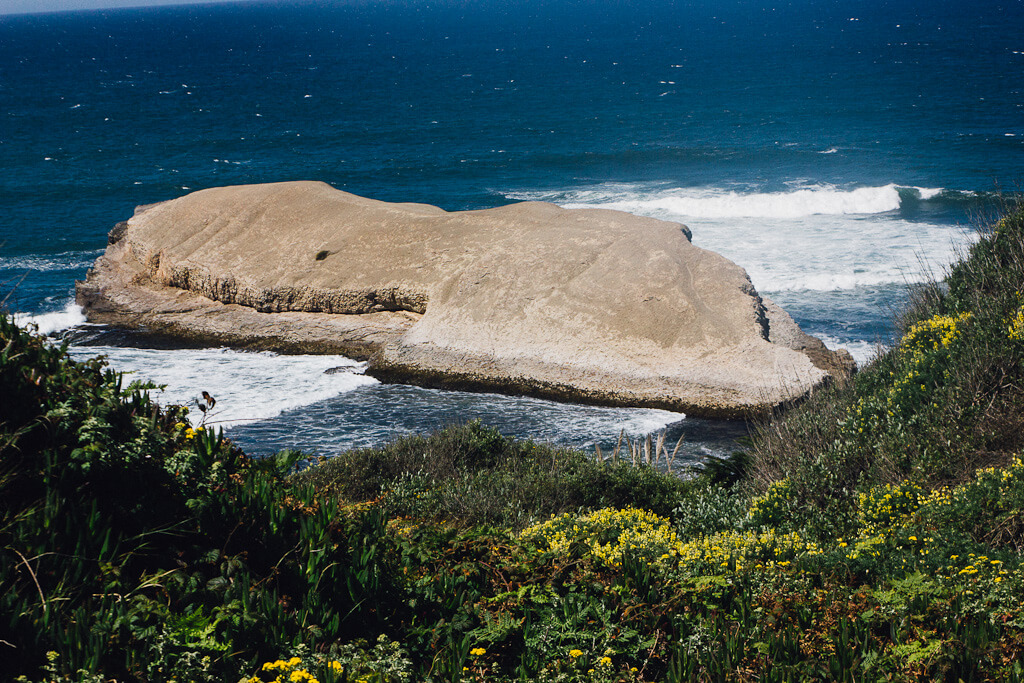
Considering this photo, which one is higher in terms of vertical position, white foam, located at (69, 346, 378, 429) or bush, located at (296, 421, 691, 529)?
bush, located at (296, 421, 691, 529)

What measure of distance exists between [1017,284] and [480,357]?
457 inches

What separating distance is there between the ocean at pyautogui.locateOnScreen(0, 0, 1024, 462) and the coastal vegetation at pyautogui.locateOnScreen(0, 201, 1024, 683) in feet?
8.34

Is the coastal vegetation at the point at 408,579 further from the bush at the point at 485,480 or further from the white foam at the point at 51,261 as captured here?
the white foam at the point at 51,261

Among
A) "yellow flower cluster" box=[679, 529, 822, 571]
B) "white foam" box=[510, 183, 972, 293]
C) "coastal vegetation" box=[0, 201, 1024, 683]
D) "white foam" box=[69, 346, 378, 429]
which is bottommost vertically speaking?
"white foam" box=[69, 346, 378, 429]

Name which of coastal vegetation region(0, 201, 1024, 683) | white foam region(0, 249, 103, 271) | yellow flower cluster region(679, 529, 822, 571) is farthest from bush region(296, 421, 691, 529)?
white foam region(0, 249, 103, 271)

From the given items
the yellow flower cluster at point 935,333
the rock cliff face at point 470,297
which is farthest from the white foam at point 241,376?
the yellow flower cluster at point 935,333

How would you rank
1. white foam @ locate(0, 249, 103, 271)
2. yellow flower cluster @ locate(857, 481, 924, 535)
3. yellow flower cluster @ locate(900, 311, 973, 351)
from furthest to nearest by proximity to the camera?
1. white foam @ locate(0, 249, 103, 271)
2. yellow flower cluster @ locate(900, 311, 973, 351)
3. yellow flower cluster @ locate(857, 481, 924, 535)

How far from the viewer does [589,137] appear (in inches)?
2331

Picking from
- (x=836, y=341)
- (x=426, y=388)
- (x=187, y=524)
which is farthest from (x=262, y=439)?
(x=836, y=341)

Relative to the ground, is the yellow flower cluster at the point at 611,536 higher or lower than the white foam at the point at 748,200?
higher

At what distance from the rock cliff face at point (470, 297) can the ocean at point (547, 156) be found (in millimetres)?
880

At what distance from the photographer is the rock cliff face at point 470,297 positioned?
18047mm

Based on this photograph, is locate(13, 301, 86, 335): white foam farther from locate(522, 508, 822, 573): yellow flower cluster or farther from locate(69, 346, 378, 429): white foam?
locate(522, 508, 822, 573): yellow flower cluster

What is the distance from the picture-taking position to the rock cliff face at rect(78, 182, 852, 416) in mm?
18047
